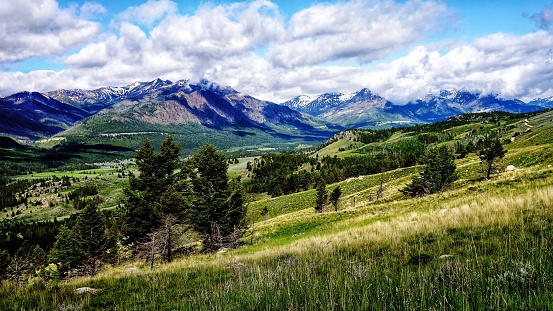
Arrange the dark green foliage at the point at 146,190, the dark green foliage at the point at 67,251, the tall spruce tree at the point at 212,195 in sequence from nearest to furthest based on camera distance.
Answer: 1. the tall spruce tree at the point at 212,195
2. the dark green foliage at the point at 146,190
3. the dark green foliage at the point at 67,251

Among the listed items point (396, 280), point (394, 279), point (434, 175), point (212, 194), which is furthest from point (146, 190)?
point (434, 175)

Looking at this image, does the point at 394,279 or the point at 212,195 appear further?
the point at 212,195

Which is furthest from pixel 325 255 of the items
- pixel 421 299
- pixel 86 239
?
pixel 86 239

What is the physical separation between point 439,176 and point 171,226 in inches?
2057

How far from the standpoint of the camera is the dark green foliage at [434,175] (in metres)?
59.3

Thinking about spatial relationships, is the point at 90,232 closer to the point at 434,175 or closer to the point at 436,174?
the point at 434,175

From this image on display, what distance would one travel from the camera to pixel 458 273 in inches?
232

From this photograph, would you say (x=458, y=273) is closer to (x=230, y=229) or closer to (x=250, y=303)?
(x=250, y=303)

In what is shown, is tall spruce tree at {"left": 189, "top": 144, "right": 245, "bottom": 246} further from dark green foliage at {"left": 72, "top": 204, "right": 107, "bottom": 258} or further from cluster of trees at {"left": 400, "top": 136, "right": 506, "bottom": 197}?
cluster of trees at {"left": 400, "top": 136, "right": 506, "bottom": 197}

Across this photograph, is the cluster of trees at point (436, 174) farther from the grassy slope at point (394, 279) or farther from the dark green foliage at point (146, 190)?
the grassy slope at point (394, 279)

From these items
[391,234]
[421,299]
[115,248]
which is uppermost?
[421,299]

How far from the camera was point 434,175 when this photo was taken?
60.6m

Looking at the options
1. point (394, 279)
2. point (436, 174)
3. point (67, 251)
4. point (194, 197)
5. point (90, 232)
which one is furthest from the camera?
point (436, 174)

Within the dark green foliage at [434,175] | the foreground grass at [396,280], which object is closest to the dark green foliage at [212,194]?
the foreground grass at [396,280]
